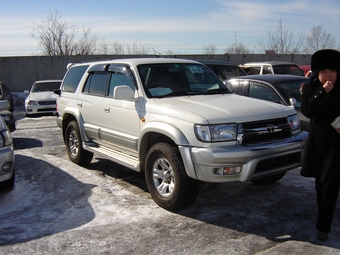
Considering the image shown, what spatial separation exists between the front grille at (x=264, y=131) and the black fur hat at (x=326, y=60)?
3.18 ft

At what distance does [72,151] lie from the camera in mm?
7301

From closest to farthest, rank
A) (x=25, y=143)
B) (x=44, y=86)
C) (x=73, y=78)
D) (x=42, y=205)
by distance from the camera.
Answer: (x=42, y=205) < (x=73, y=78) < (x=25, y=143) < (x=44, y=86)

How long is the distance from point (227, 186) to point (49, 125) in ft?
26.5

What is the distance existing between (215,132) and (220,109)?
420mm

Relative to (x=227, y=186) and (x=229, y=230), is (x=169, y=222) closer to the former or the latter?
(x=229, y=230)

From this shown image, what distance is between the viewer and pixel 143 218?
4.62 metres

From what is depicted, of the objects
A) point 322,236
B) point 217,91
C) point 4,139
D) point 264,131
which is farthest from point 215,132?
point 4,139

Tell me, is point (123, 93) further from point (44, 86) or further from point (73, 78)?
point (44, 86)

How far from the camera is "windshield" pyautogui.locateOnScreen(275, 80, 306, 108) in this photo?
709 cm

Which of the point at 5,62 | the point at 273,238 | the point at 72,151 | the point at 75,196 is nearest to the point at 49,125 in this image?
the point at 72,151

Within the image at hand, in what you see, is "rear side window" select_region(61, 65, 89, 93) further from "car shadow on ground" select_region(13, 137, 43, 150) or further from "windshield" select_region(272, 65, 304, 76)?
"windshield" select_region(272, 65, 304, 76)

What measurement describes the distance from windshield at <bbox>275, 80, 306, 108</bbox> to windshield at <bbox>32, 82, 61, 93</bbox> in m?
11.1

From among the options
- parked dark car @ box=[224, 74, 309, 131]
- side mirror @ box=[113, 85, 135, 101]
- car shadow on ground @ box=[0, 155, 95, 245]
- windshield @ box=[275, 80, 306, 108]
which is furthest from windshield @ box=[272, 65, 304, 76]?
side mirror @ box=[113, 85, 135, 101]

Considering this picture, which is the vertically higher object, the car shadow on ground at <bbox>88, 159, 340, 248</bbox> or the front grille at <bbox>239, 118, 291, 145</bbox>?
the front grille at <bbox>239, 118, 291, 145</bbox>
